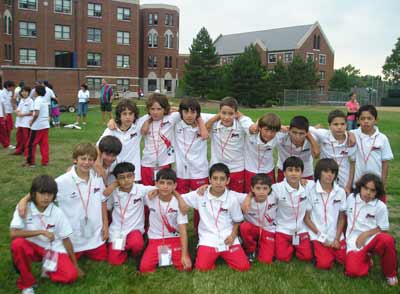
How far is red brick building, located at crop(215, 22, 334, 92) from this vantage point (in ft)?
211

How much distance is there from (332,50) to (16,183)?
67.9 metres

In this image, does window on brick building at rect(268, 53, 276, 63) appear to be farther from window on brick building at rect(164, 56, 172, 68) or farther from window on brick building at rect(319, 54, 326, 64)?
window on brick building at rect(164, 56, 172, 68)

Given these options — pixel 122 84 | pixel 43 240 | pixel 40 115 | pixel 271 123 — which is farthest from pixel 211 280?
pixel 122 84

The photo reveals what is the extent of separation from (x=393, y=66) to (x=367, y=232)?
75529mm

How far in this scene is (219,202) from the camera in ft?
15.7

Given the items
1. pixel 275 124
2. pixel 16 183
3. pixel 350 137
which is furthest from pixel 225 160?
pixel 16 183

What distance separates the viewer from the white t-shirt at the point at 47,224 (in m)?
4.04

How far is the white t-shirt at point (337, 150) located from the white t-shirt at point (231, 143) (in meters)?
0.92

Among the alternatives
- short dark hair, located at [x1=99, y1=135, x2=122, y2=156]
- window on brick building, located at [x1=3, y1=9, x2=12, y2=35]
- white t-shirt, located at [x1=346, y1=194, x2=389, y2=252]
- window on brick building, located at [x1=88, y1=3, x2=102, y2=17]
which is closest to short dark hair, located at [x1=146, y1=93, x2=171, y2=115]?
short dark hair, located at [x1=99, y1=135, x2=122, y2=156]

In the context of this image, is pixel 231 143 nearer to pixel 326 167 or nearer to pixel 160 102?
pixel 160 102

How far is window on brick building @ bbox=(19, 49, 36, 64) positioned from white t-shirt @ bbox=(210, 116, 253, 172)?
45.9 metres

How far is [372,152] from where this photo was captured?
528 centimetres

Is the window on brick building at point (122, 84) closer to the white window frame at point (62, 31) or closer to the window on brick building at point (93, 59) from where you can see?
the window on brick building at point (93, 59)

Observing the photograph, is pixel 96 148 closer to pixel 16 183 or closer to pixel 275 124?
pixel 275 124
